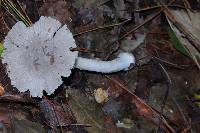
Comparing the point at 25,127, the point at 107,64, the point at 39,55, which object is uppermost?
the point at 39,55

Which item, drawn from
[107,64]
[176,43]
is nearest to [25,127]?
[107,64]

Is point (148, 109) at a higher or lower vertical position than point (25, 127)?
lower

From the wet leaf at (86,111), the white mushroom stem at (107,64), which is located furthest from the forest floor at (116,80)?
the white mushroom stem at (107,64)

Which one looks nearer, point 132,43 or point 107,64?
point 107,64

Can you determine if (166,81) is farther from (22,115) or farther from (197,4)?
(22,115)

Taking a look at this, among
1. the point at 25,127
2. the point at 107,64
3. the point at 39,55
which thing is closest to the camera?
the point at 39,55

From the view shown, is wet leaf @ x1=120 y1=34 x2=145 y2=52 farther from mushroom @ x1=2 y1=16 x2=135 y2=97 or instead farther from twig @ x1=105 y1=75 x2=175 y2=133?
mushroom @ x1=2 y1=16 x2=135 y2=97

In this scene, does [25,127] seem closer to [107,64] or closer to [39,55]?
[39,55]

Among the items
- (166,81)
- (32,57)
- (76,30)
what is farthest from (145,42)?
(32,57)

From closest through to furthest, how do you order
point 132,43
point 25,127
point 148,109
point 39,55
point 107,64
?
point 39,55 < point 25,127 < point 107,64 < point 148,109 < point 132,43

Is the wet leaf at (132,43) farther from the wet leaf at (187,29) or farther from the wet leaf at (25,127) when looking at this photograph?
the wet leaf at (25,127)
